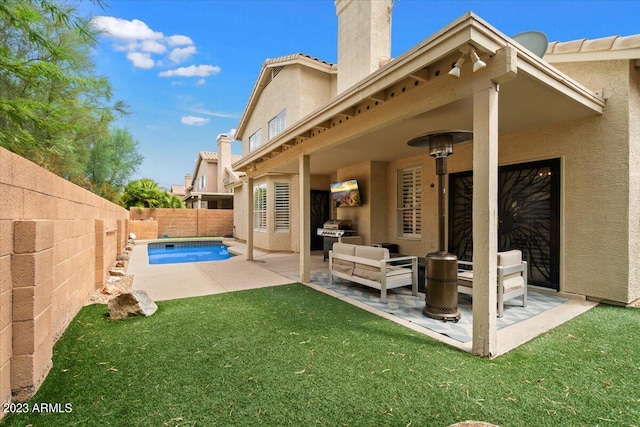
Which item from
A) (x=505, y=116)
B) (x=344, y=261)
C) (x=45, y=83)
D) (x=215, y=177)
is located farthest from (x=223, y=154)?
(x=505, y=116)

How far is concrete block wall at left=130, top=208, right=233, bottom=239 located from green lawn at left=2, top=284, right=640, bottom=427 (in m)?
17.8

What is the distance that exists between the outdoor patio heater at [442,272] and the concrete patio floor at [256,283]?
0.51 metres

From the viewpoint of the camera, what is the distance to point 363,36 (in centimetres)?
833

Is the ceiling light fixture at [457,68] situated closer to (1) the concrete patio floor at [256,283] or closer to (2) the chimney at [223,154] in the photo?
(1) the concrete patio floor at [256,283]

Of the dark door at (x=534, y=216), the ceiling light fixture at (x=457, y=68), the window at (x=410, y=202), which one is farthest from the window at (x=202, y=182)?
the ceiling light fixture at (x=457, y=68)

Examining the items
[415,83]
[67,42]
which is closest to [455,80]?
[415,83]

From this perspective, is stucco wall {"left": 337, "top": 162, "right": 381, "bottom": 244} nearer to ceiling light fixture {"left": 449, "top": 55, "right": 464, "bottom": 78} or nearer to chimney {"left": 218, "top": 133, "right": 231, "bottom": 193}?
ceiling light fixture {"left": 449, "top": 55, "right": 464, "bottom": 78}

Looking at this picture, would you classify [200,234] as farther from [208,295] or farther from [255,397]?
[255,397]

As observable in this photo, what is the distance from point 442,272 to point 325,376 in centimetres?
229

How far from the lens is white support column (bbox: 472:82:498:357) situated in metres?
3.11

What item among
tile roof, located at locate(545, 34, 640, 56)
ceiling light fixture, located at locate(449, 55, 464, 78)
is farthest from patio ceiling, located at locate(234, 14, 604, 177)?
tile roof, located at locate(545, 34, 640, 56)

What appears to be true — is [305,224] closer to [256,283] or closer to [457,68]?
[256,283]

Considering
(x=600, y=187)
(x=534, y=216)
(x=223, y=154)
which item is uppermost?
(x=223, y=154)

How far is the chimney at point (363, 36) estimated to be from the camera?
26.6ft
